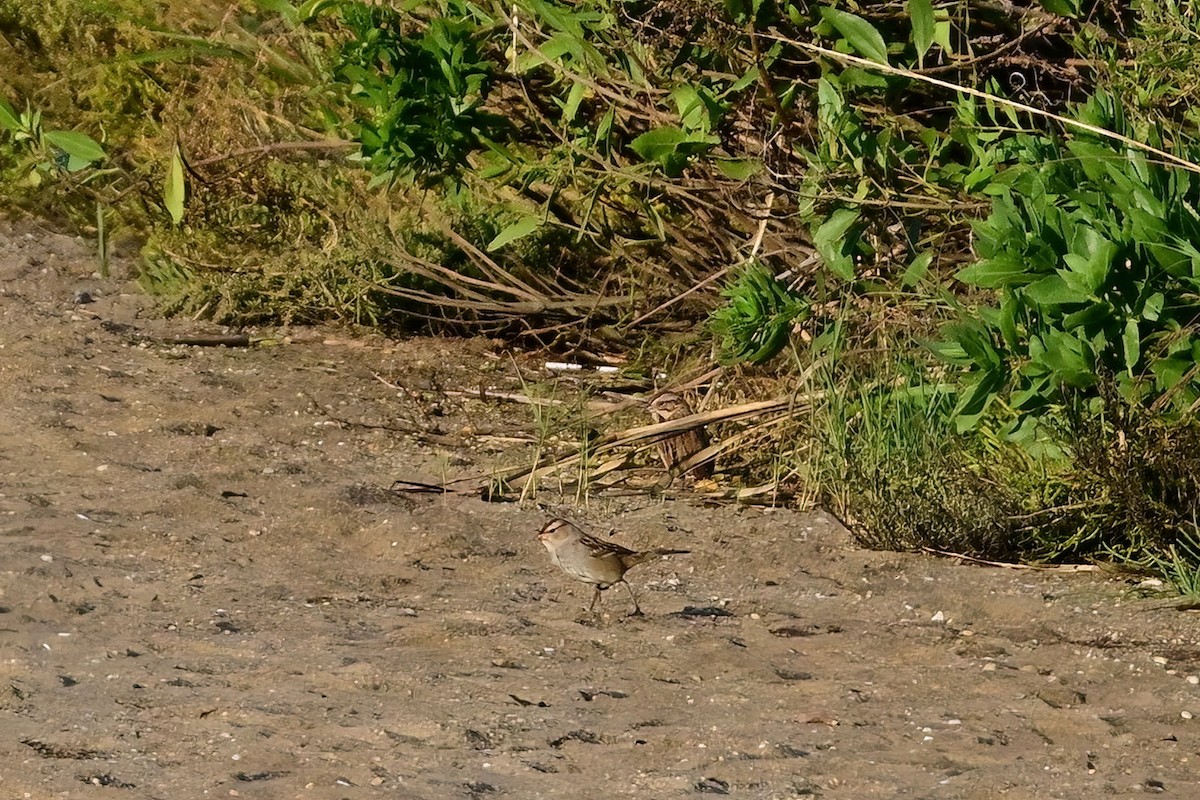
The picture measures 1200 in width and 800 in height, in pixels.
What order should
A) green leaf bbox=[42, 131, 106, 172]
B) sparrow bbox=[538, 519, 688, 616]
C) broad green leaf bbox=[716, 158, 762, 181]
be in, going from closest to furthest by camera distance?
1. sparrow bbox=[538, 519, 688, 616]
2. broad green leaf bbox=[716, 158, 762, 181]
3. green leaf bbox=[42, 131, 106, 172]

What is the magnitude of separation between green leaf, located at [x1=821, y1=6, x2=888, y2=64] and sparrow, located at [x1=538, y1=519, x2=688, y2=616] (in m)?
1.68

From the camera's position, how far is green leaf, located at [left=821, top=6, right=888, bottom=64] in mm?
5051

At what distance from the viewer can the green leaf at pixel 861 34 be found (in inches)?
199

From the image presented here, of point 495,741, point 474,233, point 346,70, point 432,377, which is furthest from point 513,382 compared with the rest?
point 495,741

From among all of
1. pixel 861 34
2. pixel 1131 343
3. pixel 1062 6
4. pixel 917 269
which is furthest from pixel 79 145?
pixel 1131 343

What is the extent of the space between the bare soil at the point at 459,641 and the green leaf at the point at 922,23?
5.18 feet

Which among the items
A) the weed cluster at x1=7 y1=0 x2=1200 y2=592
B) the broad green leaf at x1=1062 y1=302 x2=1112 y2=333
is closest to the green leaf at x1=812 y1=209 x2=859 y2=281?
the weed cluster at x1=7 y1=0 x2=1200 y2=592

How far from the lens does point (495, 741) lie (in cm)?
418

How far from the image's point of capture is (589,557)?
498 cm

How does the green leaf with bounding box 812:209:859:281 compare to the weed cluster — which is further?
the green leaf with bounding box 812:209:859:281

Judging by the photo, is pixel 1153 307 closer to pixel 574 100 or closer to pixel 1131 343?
pixel 1131 343

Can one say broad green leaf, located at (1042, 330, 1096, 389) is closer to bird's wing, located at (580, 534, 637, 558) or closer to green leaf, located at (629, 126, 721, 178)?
bird's wing, located at (580, 534, 637, 558)

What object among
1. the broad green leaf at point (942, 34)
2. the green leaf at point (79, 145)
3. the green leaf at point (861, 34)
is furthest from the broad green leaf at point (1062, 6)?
the green leaf at point (79, 145)

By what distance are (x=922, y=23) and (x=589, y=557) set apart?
6.24ft
